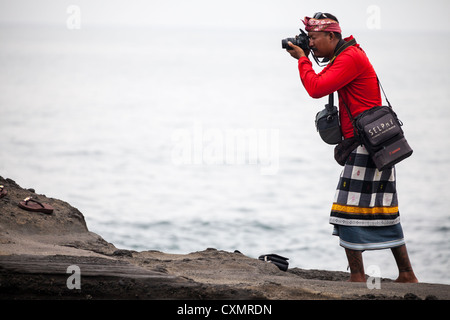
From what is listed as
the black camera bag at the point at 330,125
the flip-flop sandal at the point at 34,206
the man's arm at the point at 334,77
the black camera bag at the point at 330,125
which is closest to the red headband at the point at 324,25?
the black camera bag at the point at 330,125

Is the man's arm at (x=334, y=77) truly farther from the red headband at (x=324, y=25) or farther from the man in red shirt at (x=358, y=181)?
the red headband at (x=324, y=25)

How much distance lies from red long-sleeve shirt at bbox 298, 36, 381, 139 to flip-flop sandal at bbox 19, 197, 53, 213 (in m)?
2.25

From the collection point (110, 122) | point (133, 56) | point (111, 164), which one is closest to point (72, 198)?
point (111, 164)

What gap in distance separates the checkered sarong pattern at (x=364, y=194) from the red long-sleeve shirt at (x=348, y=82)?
0.71 ft

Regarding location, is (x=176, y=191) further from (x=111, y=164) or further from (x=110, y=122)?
(x=110, y=122)

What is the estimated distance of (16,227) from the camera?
5.27m

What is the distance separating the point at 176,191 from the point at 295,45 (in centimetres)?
1557

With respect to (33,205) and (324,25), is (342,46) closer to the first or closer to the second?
(324,25)

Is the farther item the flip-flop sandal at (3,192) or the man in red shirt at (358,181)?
the flip-flop sandal at (3,192)

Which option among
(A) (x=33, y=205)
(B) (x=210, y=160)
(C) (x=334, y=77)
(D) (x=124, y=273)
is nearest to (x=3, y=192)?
(A) (x=33, y=205)

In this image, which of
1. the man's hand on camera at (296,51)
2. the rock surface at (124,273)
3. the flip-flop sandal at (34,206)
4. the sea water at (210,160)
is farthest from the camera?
the sea water at (210,160)

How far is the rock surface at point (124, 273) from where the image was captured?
398 cm

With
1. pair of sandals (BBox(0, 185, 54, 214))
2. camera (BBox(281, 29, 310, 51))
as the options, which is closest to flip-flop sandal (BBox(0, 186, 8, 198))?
pair of sandals (BBox(0, 185, 54, 214))

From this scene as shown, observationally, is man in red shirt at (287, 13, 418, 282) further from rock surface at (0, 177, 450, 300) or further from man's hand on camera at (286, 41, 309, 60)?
rock surface at (0, 177, 450, 300)
